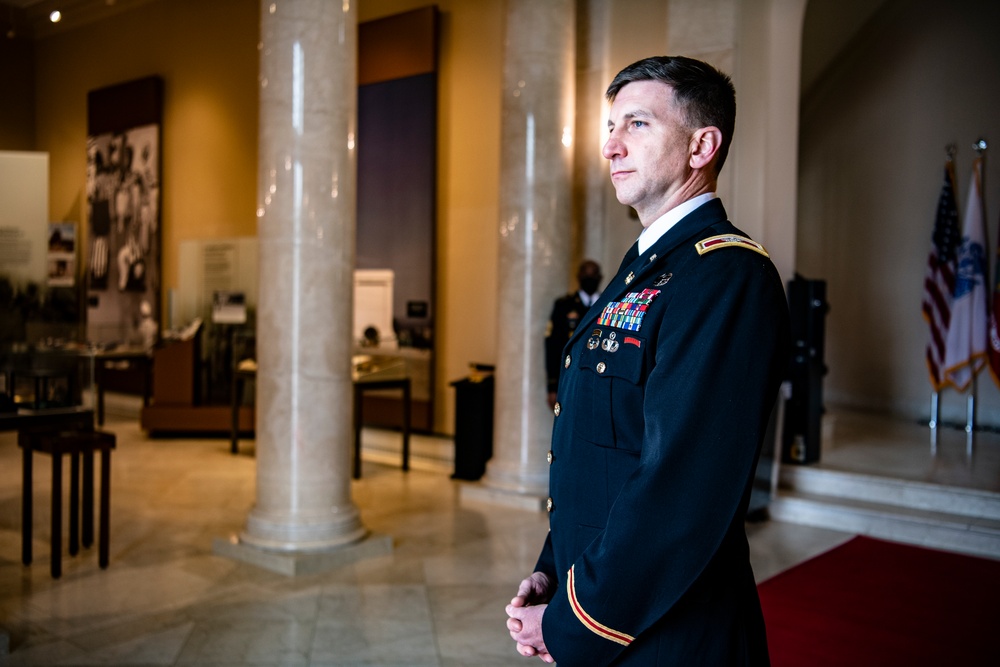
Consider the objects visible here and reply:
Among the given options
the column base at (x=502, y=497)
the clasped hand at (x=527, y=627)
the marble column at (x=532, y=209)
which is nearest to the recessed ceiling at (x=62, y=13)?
the marble column at (x=532, y=209)

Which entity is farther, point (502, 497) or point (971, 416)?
point (971, 416)

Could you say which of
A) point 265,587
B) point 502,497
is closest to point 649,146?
point 265,587

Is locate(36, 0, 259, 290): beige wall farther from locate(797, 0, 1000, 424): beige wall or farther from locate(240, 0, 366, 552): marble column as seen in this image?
locate(797, 0, 1000, 424): beige wall

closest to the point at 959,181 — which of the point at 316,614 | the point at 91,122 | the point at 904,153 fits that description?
the point at 904,153

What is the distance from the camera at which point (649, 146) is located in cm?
145

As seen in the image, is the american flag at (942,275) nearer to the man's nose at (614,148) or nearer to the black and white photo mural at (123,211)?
the man's nose at (614,148)

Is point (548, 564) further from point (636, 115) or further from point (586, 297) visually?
point (586, 297)

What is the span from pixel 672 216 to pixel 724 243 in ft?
0.54

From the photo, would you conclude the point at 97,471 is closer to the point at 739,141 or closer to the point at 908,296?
the point at 739,141

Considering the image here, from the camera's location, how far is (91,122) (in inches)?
494

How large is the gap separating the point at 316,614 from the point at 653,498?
3.38 metres

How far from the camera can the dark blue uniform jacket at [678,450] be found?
1.24 m

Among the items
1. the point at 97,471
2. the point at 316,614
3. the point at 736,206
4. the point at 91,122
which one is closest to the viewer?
the point at 316,614

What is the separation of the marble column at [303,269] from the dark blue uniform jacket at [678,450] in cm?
371
